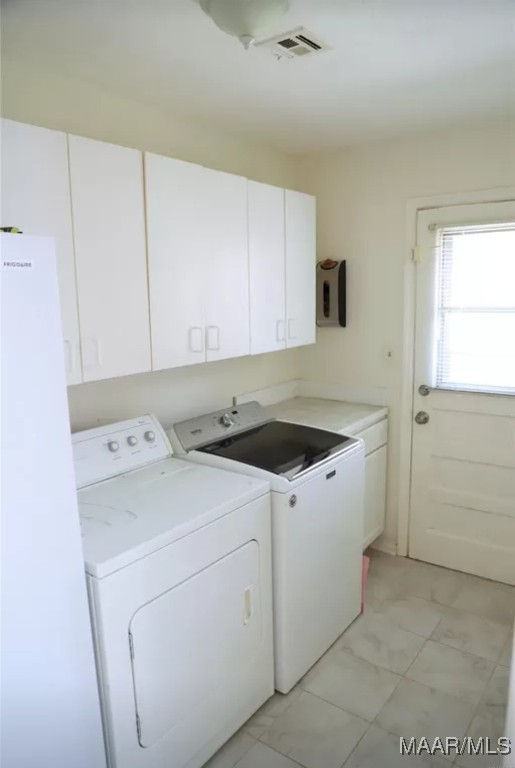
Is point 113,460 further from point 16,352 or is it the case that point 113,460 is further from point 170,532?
point 16,352

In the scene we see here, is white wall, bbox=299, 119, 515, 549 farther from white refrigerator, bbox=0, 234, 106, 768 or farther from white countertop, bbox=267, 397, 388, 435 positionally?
white refrigerator, bbox=0, 234, 106, 768

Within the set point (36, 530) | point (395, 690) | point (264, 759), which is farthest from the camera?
point (395, 690)

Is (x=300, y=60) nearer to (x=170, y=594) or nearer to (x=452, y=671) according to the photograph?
(x=170, y=594)

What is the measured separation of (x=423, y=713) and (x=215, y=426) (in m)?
1.46

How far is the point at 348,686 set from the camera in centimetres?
221

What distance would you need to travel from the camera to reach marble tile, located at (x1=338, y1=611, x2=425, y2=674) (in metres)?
2.37

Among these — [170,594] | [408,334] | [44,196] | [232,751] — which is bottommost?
[232,751]

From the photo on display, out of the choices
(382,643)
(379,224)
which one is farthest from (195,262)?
(382,643)

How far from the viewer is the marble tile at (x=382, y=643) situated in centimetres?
237

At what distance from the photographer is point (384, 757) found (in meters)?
1.88

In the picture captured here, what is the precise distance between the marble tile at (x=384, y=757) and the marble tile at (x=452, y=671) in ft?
1.15

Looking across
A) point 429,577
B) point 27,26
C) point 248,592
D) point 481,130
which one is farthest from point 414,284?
point 27,26

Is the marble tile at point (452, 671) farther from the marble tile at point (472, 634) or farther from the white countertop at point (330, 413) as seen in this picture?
the white countertop at point (330, 413)

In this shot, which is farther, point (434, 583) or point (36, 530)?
point (434, 583)
